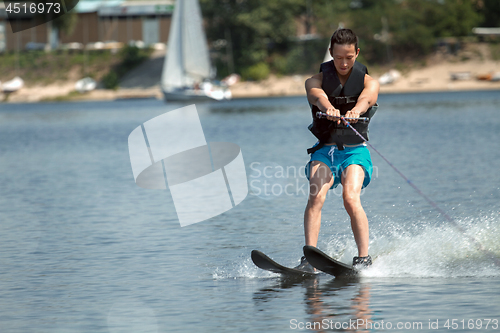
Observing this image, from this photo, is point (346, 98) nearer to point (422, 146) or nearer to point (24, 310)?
point (24, 310)

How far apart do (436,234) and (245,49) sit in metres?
67.9

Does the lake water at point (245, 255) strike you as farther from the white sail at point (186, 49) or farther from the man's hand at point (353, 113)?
the white sail at point (186, 49)

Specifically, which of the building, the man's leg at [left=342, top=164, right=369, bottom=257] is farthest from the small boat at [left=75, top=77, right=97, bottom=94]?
the man's leg at [left=342, top=164, right=369, bottom=257]

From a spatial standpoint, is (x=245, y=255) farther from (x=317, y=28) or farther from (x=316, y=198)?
(x=317, y=28)

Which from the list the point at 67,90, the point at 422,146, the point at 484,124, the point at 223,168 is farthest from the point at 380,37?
the point at 223,168

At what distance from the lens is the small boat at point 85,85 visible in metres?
79.8

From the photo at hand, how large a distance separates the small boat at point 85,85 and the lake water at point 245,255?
205 feet

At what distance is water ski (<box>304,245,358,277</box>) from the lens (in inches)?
275

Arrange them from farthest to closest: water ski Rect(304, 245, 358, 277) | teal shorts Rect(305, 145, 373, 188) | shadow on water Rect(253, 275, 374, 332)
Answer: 1. teal shorts Rect(305, 145, 373, 188)
2. water ski Rect(304, 245, 358, 277)
3. shadow on water Rect(253, 275, 374, 332)

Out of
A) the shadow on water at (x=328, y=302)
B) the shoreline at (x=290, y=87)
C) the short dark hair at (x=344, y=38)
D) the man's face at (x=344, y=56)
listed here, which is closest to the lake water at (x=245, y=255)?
the shadow on water at (x=328, y=302)

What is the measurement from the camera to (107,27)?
92.6 meters

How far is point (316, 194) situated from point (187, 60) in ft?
178

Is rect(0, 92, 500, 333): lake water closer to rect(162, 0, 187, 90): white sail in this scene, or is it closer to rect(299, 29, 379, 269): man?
rect(299, 29, 379, 269): man

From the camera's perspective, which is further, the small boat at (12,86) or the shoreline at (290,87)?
the small boat at (12,86)
